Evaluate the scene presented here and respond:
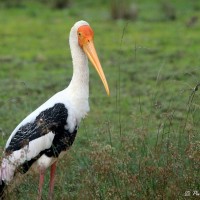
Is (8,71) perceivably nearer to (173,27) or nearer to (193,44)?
(193,44)

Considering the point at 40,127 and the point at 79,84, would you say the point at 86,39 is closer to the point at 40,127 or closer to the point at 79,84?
the point at 79,84

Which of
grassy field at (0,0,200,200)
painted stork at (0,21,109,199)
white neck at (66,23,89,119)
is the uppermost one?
white neck at (66,23,89,119)

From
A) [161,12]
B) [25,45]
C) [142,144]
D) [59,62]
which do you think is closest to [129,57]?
[59,62]

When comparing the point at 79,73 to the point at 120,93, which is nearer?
the point at 79,73

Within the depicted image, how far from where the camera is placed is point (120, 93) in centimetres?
1098

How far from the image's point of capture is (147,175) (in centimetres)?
595

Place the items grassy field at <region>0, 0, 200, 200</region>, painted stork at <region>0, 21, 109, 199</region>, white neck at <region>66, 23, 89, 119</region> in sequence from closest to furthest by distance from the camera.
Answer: grassy field at <region>0, 0, 200, 200</region>, painted stork at <region>0, 21, 109, 199</region>, white neck at <region>66, 23, 89, 119</region>

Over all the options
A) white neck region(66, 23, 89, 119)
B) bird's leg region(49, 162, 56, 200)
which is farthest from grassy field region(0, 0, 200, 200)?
white neck region(66, 23, 89, 119)

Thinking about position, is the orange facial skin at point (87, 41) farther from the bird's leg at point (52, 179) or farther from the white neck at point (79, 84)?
the bird's leg at point (52, 179)

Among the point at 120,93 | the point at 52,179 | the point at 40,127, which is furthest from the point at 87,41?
the point at 120,93

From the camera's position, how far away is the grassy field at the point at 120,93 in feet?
19.5

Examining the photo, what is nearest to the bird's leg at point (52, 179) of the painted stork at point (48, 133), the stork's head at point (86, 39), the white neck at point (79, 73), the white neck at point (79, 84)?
the painted stork at point (48, 133)

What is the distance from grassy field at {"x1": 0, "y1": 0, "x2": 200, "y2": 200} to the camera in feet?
19.5

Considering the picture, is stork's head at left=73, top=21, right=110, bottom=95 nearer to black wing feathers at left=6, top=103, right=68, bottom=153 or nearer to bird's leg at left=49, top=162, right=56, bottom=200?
black wing feathers at left=6, top=103, right=68, bottom=153
